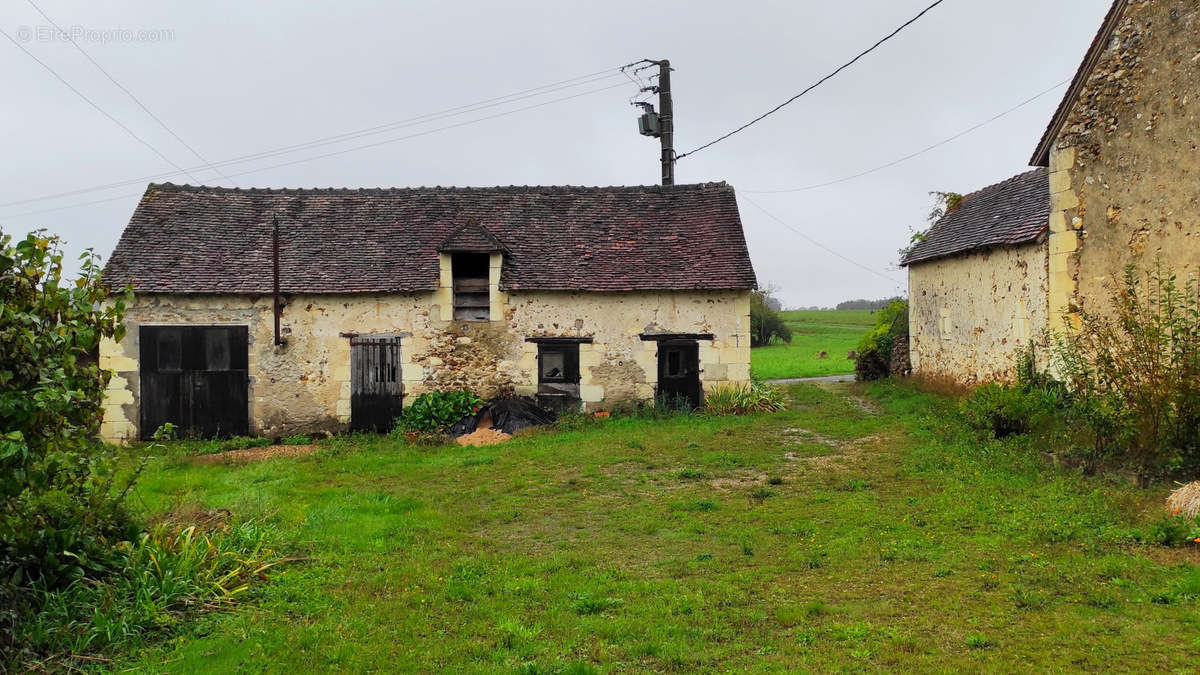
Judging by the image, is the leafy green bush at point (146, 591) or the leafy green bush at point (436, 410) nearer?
the leafy green bush at point (146, 591)

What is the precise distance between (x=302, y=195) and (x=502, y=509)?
42.3ft

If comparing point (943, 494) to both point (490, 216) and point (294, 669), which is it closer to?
point (294, 669)

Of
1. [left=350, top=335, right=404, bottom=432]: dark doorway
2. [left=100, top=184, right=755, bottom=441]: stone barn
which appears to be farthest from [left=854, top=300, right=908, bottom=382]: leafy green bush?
[left=350, top=335, right=404, bottom=432]: dark doorway

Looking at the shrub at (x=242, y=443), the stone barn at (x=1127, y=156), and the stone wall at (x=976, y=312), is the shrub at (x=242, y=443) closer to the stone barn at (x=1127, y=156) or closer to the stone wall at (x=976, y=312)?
the stone barn at (x=1127, y=156)

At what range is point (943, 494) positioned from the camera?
9344mm

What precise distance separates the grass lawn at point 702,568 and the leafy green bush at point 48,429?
1.23m

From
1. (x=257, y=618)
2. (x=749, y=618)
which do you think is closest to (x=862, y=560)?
(x=749, y=618)

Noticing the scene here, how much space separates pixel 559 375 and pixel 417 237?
4830mm

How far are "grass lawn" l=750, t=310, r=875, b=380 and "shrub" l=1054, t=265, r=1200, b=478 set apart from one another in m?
14.9

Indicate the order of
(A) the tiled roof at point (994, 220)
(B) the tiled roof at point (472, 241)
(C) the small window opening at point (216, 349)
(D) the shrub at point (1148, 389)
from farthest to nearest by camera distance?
(B) the tiled roof at point (472, 241)
(C) the small window opening at point (216, 349)
(A) the tiled roof at point (994, 220)
(D) the shrub at point (1148, 389)

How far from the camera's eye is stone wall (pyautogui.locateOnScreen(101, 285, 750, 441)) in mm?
16469

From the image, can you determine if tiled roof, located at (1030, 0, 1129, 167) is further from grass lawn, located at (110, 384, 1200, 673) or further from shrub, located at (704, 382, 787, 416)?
shrub, located at (704, 382, 787, 416)

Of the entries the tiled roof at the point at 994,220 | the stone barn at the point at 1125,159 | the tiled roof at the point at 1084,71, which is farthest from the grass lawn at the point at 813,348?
the tiled roof at the point at 1084,71

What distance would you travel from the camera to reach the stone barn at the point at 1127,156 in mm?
10086
